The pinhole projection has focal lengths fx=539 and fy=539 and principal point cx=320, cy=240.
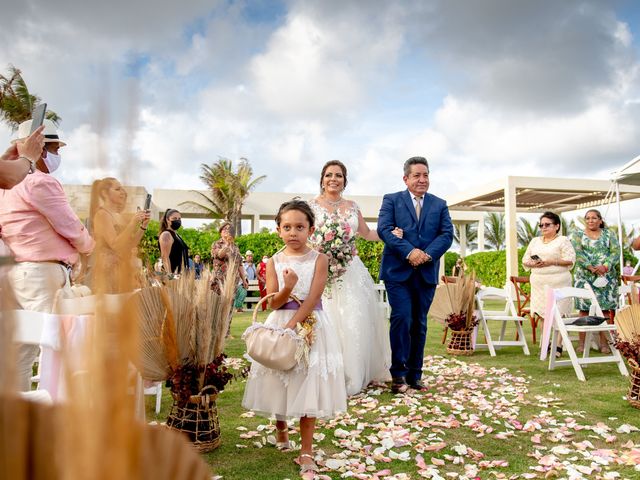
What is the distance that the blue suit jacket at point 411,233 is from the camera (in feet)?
17.2

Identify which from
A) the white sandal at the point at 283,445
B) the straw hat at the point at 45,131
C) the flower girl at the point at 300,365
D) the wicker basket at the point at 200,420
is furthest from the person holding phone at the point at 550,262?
the straw hat at the point at 45,131

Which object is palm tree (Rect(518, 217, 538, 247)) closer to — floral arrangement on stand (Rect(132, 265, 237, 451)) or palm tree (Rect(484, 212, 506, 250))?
palm tree (Rect(484, 212, 506, 250))

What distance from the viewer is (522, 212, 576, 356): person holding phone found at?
7.20 m

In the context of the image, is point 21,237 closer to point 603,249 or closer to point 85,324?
point 85,324

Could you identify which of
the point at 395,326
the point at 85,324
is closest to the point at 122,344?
the point at 85,324

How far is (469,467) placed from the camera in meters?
3.25

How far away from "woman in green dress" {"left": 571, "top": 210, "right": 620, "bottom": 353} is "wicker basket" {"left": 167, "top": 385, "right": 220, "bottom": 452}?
550cm

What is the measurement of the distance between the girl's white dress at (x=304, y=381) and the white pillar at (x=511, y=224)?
47.7 ft

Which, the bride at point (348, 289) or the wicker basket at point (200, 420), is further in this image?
the bride at point (348, 289)

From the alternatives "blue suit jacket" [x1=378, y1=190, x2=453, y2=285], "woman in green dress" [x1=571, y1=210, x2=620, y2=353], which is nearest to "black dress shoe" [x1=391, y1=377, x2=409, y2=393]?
"blue suit jacket" [x1=378, y1=190, x2=453, y2=285]

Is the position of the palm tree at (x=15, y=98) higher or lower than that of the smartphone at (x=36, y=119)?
lower

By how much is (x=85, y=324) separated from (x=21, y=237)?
123 inches

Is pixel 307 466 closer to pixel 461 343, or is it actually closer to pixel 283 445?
pixel 283 445

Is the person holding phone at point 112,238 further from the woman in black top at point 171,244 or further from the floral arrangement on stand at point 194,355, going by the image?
the woman in black top at point 171,244
